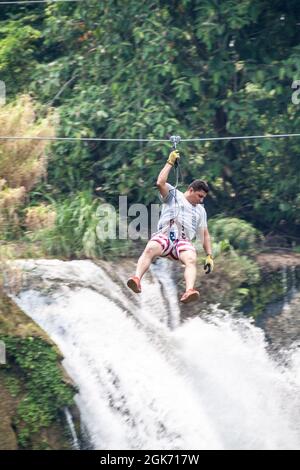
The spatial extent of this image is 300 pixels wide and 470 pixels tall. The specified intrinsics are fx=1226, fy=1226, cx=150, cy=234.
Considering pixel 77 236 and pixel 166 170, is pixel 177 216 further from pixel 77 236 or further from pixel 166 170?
pixel 77 236

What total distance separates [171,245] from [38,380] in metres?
2.73

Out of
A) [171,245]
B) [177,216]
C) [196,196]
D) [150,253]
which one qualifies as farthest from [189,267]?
[196,196]

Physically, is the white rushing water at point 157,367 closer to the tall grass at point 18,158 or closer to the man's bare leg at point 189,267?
the tall grass at point 18,158

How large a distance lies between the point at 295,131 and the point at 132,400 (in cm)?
489

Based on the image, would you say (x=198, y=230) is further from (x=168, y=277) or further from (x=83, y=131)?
(x=83, y=131)

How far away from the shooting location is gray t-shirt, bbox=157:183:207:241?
36.0 ft

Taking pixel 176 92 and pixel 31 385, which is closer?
pixel 31 385

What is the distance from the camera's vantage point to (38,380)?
1285cm

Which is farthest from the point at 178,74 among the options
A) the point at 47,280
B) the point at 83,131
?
the point at 47,280

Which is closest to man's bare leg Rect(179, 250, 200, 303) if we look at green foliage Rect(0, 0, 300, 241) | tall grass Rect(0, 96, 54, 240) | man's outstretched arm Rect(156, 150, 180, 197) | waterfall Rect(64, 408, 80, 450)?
man's outstretched arm Rect(156, 150, 180, 197)

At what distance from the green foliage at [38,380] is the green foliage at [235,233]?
351 centimetres

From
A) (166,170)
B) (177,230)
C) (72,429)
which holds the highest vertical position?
(166,170)

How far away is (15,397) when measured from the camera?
501 inches

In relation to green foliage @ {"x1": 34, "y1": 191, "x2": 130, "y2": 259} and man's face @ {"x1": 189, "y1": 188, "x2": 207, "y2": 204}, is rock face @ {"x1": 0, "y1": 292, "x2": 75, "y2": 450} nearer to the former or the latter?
green foliage @ {"x1": 34, "y1": 191, "x2": 130, "y2": 259}
